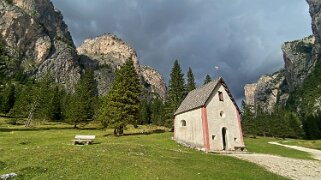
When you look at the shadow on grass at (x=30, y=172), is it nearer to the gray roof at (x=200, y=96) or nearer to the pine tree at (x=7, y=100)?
the gray roof at (x=200, y=96)

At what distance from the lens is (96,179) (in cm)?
1861

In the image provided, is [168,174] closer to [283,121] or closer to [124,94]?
[124,94]

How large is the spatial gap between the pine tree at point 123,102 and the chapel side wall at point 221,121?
17.8 metres

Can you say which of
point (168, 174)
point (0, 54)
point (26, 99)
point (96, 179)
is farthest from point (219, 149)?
point (26, 99)

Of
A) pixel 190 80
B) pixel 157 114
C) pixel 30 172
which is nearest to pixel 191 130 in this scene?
pixel 30 172

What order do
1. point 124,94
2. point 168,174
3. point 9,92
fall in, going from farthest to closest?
1. point 9,92
2. point 124,94
3. point 168,174

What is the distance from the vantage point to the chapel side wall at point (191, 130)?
4478cm

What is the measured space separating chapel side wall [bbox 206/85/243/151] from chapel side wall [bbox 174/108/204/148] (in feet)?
5.40

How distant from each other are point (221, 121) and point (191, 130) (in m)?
5.07

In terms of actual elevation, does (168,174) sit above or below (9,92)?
below

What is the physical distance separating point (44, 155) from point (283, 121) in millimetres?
119637

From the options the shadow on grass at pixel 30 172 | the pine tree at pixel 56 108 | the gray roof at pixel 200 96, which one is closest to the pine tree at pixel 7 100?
the pine tree at pixel 56 108

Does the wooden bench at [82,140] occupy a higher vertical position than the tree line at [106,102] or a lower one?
lower

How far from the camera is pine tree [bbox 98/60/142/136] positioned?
56281 millimetres
